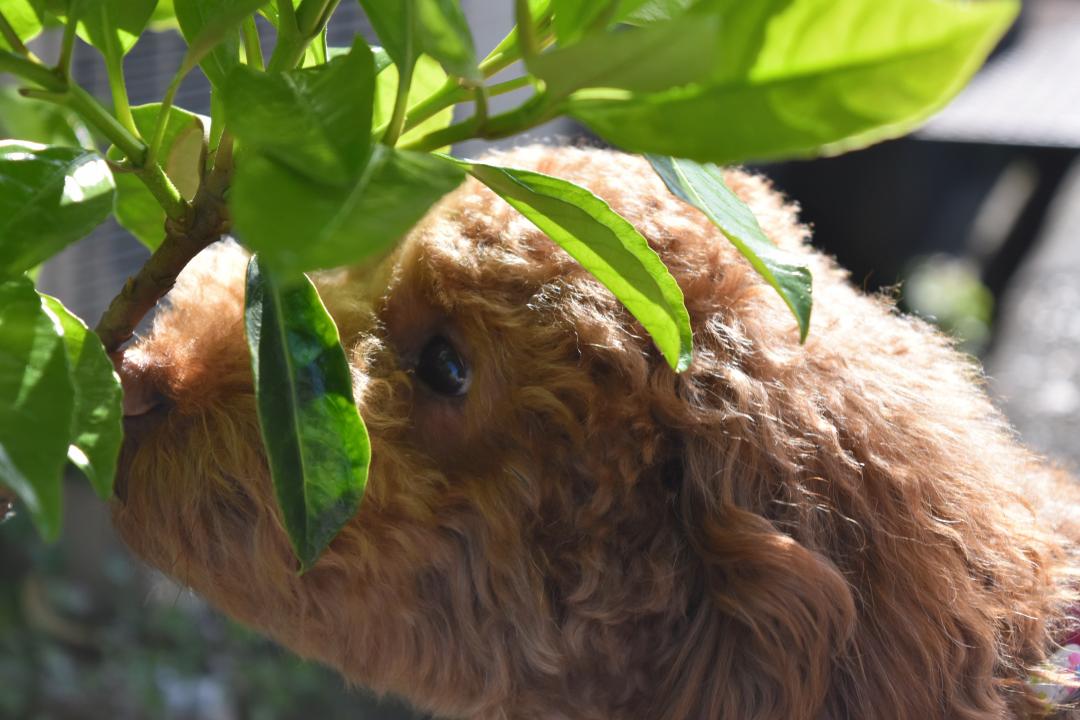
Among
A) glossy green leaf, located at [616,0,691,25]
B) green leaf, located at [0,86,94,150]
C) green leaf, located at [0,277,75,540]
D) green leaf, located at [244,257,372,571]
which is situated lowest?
green leaf, located at [0,277,75,540]

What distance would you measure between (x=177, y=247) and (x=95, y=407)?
0.49ft

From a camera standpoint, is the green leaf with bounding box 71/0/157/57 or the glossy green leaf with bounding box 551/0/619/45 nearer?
the glossy green leaf with bounding box 551/0/619/45

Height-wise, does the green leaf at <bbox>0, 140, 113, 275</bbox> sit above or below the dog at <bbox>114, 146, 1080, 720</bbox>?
below

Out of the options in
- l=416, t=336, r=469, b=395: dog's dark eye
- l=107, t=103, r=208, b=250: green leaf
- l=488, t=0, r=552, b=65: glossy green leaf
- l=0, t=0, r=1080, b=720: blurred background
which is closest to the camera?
l=488, t=0, r=552, b=65: glossy green leaf

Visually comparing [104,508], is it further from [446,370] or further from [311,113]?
[311,113]

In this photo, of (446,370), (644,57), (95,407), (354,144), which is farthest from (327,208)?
(446,370)

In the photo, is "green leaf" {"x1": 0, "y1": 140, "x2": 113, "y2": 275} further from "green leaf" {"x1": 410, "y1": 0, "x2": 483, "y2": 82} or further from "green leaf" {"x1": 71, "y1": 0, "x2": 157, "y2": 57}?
"green leaf" {"x1": 410, "y1": 0, "x2": 483, "y2": 82}

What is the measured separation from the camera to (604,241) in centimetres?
84

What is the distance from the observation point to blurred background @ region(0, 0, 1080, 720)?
3189 millimetres

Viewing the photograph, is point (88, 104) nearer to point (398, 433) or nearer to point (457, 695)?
point (398, 433)

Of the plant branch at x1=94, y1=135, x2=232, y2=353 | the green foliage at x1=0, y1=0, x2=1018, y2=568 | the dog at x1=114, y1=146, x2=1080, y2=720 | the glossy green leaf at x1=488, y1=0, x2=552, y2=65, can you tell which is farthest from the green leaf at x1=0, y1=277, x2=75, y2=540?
the dog at x1=114, y1=146, x2=1080, y2=720

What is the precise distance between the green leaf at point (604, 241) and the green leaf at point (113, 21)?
0.96ft

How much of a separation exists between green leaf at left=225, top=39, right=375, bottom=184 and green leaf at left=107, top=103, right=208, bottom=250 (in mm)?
277

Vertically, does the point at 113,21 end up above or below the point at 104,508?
above
